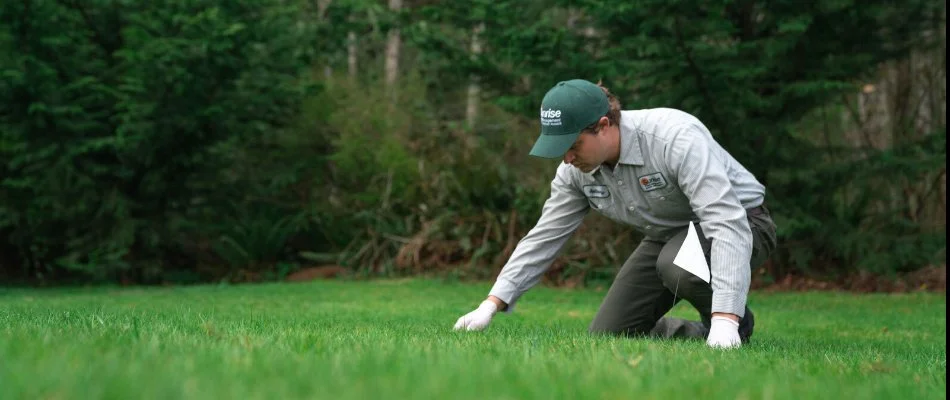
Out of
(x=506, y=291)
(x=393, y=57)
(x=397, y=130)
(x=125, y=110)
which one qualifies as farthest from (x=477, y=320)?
(x=393, y=57)

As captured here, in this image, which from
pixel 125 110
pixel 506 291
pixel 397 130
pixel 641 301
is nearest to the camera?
pixel 506 291

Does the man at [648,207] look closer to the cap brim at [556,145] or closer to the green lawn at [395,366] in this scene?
the cap brim at [556,145]

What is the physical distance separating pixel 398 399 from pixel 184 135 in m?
13.4

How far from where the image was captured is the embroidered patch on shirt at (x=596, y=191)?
6.15m

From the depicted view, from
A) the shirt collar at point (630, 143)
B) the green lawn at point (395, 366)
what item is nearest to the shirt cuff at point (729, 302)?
the green lawn at point (395, 366)

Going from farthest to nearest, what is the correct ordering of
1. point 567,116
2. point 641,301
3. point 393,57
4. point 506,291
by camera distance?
point 393,57 → point 641,301 → point 506,291 → point 567,116

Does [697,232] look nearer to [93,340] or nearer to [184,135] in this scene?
[93,340]

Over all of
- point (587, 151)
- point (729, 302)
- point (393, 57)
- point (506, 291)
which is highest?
point (393, 57)

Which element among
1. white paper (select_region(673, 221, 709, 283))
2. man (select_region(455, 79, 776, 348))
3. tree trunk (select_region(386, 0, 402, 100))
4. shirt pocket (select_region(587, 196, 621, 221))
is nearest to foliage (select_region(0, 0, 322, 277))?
tree trunk (select_region(386, 0, 402, 100))

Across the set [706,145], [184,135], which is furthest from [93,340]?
[184,135]

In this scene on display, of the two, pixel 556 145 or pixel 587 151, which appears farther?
pixel 587 151

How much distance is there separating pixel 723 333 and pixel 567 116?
135 centimetres

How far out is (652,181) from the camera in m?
5.91

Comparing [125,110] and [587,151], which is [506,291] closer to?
[587,151]
